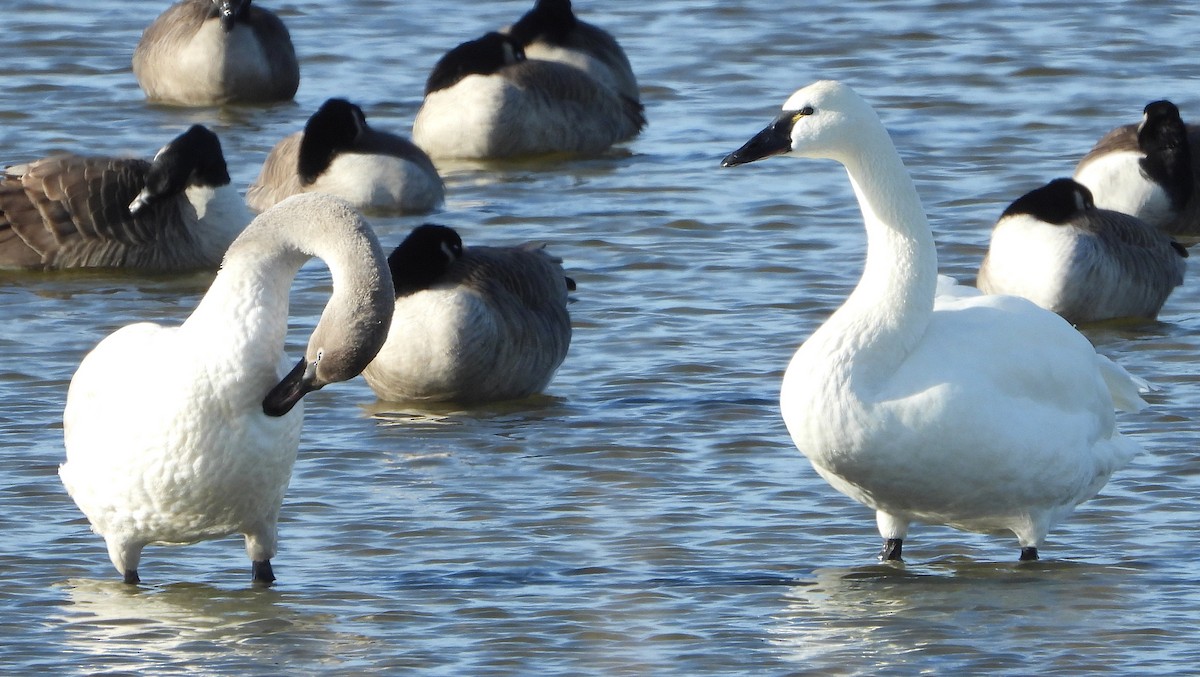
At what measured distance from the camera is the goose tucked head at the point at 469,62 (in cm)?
1562

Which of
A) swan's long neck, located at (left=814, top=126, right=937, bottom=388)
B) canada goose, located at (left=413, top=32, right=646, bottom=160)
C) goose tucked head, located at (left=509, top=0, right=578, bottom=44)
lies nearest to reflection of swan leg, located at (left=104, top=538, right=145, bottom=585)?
swan's long neck, located at (left=814, top=126, right=937, bottom=388)

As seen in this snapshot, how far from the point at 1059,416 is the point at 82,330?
Result: 533 cm

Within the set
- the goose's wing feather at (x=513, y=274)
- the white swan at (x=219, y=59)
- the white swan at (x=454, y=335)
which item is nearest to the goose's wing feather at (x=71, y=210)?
the goose's wing feather at (x=513, y=274)

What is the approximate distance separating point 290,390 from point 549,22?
10.5m

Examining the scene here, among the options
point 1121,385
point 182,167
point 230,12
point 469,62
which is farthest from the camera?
point 230,12

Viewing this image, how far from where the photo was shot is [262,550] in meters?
7.42

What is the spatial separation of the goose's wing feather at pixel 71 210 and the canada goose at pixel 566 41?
4.77 m

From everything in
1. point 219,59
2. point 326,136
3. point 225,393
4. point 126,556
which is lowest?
point 126,556

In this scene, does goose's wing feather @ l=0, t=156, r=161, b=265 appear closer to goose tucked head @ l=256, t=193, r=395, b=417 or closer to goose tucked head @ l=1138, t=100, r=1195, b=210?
goose tucked head @ l=1138, t=100, r=1195, b=210

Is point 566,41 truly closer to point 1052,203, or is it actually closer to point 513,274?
point 1052,203

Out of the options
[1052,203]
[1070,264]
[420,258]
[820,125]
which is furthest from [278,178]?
[820,125]

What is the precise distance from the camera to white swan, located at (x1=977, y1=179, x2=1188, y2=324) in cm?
1131

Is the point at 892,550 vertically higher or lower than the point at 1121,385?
lower

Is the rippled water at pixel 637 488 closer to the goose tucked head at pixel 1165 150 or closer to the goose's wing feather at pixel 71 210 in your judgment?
the goose's wing feather at pixel 71 210
